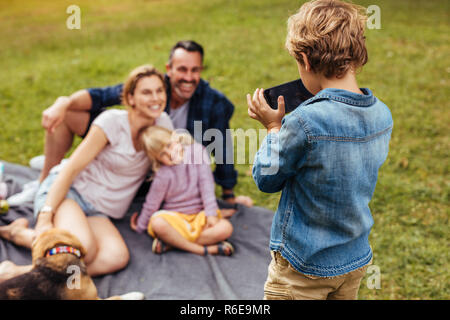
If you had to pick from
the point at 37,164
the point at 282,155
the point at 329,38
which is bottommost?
the point at 37,164

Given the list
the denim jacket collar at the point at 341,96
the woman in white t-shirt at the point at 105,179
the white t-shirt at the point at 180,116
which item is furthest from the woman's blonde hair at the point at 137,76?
the denim jacket collar at the point at 341,96

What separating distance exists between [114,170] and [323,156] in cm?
212

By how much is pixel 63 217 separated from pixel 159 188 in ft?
2.31

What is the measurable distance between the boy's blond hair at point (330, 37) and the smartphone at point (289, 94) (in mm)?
157

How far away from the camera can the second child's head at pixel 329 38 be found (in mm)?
1497

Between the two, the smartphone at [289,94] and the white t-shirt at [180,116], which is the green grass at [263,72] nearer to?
the white t-shirt at [180,116]

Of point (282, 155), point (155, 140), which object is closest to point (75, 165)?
point (155, 140)

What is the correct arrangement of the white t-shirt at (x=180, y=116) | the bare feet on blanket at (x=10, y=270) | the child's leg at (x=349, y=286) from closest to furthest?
the child's leg at (x=349, y=286), the bare feet on blanket at (x=10, y=270), the white t-shirt at (x=180, y=116)

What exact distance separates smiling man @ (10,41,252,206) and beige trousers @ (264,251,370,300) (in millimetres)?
1938

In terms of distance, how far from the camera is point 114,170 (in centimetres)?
328

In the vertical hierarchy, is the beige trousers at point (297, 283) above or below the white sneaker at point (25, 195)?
above

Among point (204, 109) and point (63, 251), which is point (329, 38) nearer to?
point (63, 251)

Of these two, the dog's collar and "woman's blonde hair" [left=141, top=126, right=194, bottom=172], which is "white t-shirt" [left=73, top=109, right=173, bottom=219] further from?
the dog's collar

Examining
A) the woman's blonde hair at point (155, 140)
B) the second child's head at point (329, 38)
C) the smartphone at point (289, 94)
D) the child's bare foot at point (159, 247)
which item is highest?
the second child's head at point (329, 38)
